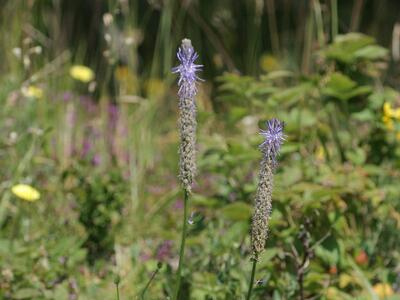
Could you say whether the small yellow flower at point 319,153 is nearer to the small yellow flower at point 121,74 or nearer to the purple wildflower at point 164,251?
the purple wildflower at point 164,251

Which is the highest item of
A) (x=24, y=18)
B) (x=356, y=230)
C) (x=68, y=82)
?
(x=24, y=18)

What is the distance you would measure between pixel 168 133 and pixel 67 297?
2616mm

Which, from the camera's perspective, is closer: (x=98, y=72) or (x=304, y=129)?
(x=304, y=129)

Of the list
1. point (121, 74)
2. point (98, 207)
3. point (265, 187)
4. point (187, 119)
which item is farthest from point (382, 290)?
point (121, 74)

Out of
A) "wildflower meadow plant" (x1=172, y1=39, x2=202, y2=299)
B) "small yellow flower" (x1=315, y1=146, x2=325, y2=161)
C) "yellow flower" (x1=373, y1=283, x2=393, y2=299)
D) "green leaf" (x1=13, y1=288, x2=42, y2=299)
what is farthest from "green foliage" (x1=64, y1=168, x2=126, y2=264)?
"wildflower meadow plant" (x1=172, y1=39, x2=202, y2=299)

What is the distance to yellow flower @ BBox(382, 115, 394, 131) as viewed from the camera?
3051mm

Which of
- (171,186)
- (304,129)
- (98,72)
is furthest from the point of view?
(98,72)

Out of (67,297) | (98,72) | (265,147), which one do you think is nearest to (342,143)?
(67,297)

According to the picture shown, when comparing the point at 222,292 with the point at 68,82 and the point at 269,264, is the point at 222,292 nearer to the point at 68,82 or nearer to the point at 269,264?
the point at 269,264

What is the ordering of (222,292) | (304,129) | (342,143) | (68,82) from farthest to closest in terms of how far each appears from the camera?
(68,82) < (342,143) < (304,129) < (222,292)

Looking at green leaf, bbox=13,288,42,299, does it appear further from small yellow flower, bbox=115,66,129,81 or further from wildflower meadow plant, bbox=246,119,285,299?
small yellow flower, bbox=115,66,129,81

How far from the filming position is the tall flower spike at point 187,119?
1646mm

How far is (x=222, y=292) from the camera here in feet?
8.00

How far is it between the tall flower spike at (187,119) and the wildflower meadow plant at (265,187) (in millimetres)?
154
